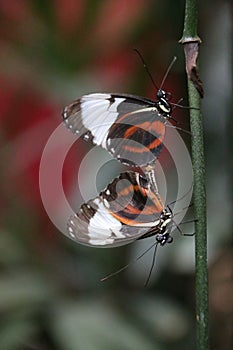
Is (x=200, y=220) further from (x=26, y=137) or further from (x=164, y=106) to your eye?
(x=26, y=137)

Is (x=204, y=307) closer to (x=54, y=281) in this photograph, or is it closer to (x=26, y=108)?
(x=54, y=281)

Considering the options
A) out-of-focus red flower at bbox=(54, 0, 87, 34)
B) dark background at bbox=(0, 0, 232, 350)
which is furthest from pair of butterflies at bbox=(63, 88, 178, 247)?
out-of-focus red flower at bbox=(54, 0, 87, 34)

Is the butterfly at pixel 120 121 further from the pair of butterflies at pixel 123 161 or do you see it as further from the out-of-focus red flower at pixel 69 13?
the out-of-focus red flower at pixel 69 13

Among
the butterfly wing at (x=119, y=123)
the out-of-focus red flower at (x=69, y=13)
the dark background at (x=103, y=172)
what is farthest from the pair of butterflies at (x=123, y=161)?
the out-of-focus red flower at (x=69, y=13)

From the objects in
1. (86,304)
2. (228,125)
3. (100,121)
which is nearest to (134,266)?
(86,304)

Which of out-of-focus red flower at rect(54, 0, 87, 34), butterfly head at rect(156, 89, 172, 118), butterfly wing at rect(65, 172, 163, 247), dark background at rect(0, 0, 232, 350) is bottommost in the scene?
dark background at rect(0, 0, 232, 350)

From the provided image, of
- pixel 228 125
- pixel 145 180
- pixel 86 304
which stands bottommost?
pixel 86 304

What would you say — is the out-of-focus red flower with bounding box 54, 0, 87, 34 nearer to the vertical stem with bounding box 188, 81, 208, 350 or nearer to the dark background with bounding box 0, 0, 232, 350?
the dark background with bounding box 0, 0, 232, 350
